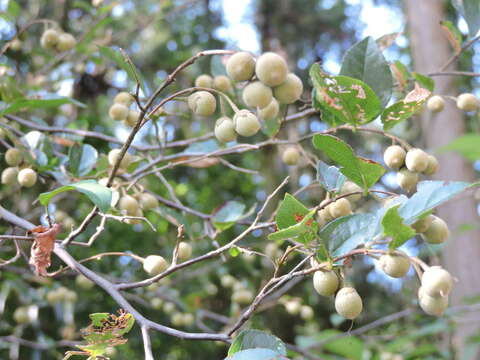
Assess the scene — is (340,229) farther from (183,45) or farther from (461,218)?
(183,45)

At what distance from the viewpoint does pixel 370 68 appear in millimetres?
754

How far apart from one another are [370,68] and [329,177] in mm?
182

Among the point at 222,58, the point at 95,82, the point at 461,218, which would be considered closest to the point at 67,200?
the point at 95,82

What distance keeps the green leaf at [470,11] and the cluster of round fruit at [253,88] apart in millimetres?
381

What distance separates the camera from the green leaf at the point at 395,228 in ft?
1.70

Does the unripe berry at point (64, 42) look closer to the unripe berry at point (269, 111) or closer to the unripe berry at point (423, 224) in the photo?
the unripe berry at point (269, 111)

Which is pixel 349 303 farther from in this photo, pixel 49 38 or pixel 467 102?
pixel 49 38

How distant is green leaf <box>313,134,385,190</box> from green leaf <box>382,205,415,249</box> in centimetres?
9

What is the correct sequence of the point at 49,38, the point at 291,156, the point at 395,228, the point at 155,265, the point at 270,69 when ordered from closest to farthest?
the point at 395,228 < the point at 270,69 < the point at 155,265 < the point at 291,156 < the point at 49,38

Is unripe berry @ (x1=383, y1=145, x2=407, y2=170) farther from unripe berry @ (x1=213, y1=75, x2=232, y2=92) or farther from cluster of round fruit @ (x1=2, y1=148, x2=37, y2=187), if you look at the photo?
cluster of round fruit @ (x1=2, y1=148, x2=37, y2=187)

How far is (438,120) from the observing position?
2.91m

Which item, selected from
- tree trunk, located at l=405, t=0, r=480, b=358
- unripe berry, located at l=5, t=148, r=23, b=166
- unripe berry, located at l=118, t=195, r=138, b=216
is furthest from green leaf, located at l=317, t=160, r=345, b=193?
tree trunk, located at l=405, t=0, r=480, b=358

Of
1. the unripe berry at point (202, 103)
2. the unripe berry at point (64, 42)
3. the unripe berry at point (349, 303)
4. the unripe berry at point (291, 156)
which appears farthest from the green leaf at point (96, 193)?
the unripe berry at point (64, 42)

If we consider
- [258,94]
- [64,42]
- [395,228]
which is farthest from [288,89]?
[64,42]
